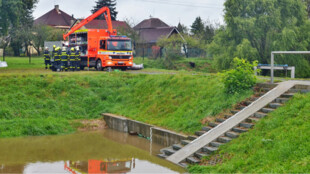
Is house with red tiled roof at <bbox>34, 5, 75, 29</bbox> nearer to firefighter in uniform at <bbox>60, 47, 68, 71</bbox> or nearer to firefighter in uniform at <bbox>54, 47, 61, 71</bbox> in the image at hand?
firefighter in uniform at <bbox>54, 47, 61, 71</bbox>

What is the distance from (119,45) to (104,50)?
1104 millimetres

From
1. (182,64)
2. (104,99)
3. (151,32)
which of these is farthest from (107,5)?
(104,99)

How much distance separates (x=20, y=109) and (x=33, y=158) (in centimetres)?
667

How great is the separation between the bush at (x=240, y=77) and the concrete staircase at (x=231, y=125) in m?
0.61

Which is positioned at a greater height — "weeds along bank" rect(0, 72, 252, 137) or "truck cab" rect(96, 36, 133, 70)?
"truck cab" rect(96, 36, 133, 70)

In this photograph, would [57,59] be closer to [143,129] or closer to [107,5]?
[143,129]

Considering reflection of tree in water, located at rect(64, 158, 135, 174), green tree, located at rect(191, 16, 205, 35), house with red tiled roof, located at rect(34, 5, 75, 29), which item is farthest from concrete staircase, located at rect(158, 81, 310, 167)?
house with red tiled roof, located at rect(34, 5, 75, 29)

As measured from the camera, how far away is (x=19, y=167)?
12.7m

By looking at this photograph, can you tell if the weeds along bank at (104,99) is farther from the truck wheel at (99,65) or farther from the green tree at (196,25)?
the green tree at (196,25)

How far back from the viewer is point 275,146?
10367mm

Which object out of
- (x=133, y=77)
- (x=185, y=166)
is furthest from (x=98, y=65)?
(x=185, y=166)

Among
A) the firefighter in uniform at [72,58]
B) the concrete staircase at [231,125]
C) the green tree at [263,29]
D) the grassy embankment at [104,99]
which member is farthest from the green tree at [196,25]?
the concrete staircase at [231,125]

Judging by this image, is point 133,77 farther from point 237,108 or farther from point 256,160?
point 256,160

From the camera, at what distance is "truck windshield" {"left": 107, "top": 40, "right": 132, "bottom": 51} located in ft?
95.5
